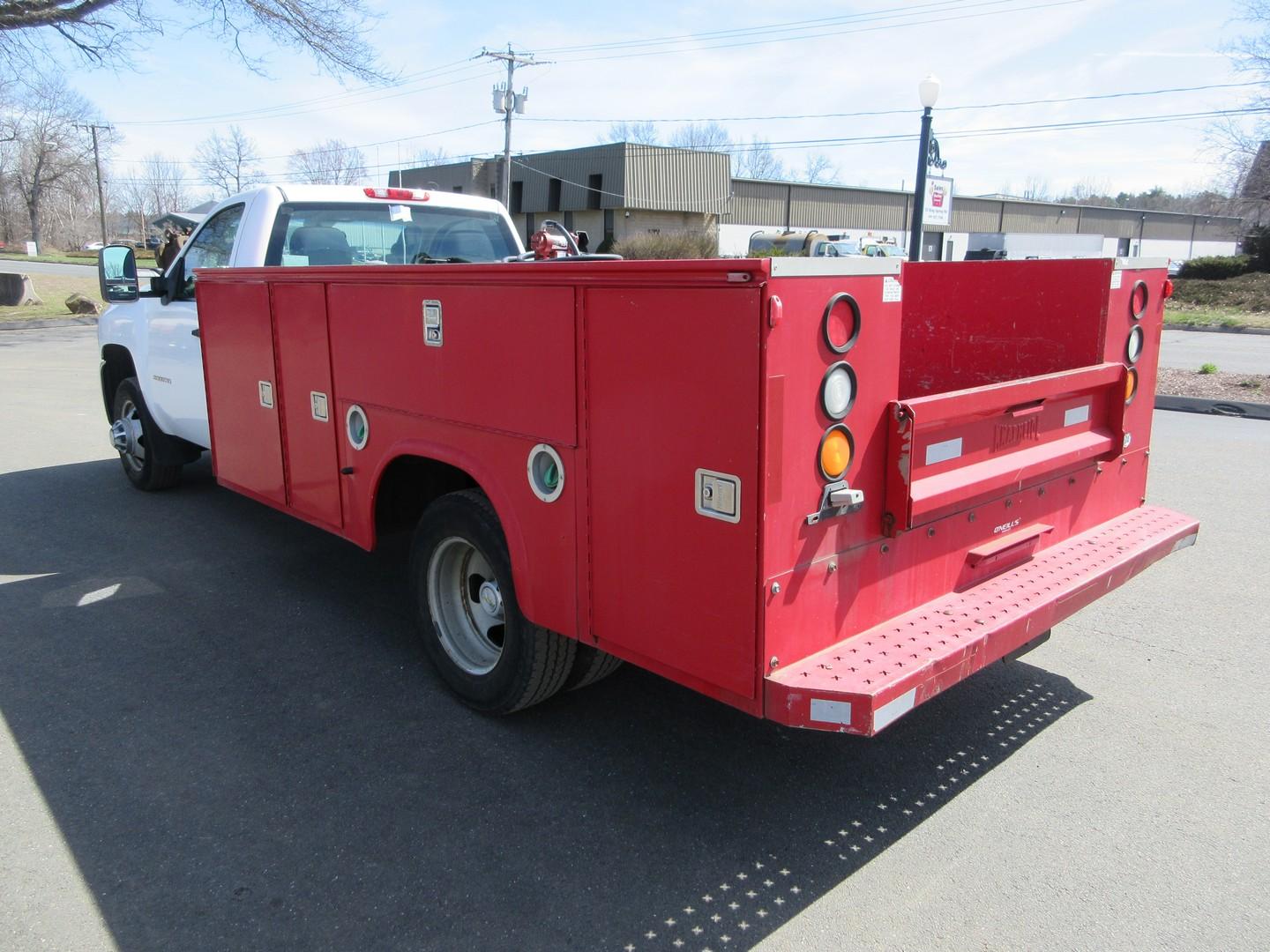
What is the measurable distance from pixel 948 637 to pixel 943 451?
60 cm

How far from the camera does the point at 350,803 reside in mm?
3371

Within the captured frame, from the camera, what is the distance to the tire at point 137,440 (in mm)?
7160

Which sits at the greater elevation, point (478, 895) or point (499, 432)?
point (499, 432)

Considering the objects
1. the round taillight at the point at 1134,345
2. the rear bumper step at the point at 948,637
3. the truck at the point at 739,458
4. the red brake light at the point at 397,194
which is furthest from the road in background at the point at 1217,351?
the red brake light at the point at 397,194

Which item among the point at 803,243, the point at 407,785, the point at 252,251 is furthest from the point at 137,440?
the point at 803,243

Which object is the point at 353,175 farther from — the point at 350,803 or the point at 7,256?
the point at 350,803

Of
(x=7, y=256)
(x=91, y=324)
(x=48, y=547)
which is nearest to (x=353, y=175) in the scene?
(x=7, y=256)

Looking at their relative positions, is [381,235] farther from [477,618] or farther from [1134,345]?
[1134,345]

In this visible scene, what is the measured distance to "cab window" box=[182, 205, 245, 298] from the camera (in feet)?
19.8

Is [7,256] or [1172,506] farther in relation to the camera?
[7,256]

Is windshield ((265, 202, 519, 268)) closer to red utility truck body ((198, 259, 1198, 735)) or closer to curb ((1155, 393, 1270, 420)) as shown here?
red utility truck body ((198, 259, 1198, 735))

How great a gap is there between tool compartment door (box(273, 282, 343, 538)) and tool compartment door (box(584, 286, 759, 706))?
1.95 meters

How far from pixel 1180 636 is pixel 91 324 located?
2627cm

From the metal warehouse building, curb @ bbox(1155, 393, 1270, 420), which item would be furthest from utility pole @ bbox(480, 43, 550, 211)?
curb @ bbox(1155, 393, 1270, 420)
